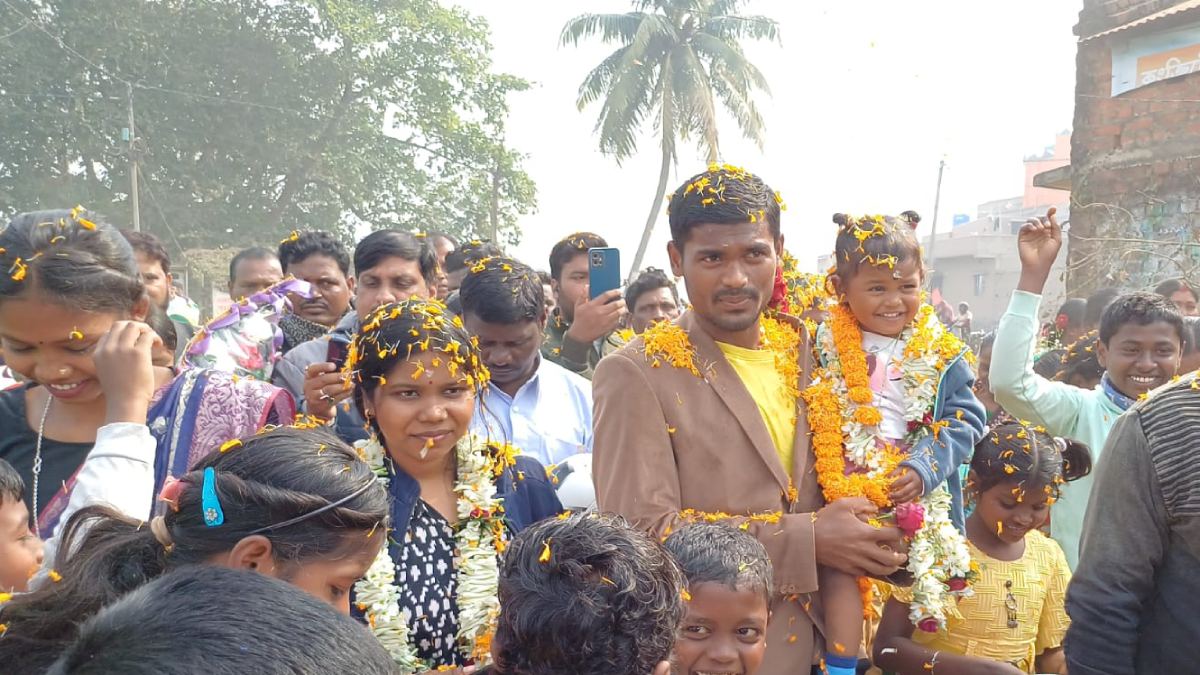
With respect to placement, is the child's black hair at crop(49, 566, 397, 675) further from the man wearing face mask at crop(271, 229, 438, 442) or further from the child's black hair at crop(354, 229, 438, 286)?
the child's black hair at crop(354, 229, 438, 286)

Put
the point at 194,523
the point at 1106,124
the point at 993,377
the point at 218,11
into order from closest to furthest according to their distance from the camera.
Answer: the point at 194,523, the point at 993,377, the point at 1106,124, the point at 218,11

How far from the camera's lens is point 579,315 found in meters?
4.55

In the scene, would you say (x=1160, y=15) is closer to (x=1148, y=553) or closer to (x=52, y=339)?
(x=1148, y=553)

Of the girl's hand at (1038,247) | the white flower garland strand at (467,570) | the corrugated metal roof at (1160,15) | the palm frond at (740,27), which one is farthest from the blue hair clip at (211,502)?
the palm frond at (740,27)

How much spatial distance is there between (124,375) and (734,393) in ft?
5.65

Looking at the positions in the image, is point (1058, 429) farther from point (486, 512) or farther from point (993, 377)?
point (486, 512)

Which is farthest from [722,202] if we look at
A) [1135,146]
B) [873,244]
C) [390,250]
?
[1135,146]

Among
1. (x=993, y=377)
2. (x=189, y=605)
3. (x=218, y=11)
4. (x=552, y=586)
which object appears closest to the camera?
(x=189, y=605)

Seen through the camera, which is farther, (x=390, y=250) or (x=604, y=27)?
(x=604, y=27)

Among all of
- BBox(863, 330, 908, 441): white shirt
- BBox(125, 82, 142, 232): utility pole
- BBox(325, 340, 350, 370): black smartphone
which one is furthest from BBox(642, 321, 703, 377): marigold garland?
BBox(125, 82, 142, 232): utility pole

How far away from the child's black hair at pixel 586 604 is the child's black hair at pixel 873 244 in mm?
1976

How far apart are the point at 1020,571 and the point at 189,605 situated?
3.69 meters

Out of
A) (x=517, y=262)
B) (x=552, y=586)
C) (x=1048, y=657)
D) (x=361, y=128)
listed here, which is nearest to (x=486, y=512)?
(x=552, y=586)

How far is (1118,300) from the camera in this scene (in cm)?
455
